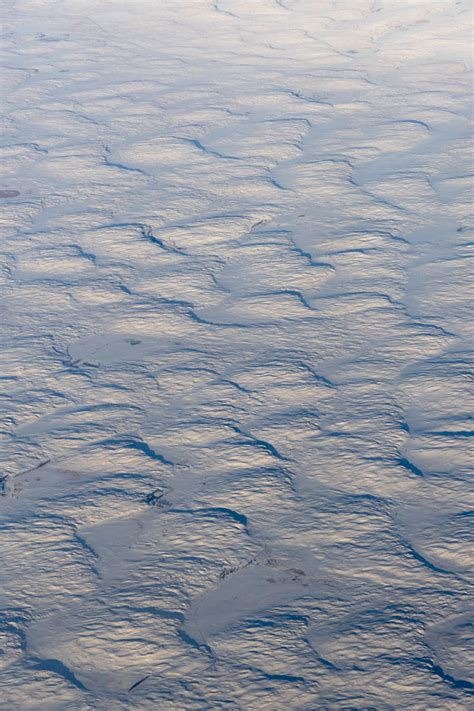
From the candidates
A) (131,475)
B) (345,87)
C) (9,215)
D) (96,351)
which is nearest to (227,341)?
(96,351)

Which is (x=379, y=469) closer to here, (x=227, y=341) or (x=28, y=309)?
(x=227, y=341)

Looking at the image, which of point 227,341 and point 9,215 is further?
point 9,215

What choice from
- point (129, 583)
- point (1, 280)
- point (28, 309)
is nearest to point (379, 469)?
point (129, 583)

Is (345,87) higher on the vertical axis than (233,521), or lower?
higher

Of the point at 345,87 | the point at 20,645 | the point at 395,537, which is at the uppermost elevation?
the point at 345,87

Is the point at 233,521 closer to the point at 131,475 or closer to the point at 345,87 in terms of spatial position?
the point at 131,475

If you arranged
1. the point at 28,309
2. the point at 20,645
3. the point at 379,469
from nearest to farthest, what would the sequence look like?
the point at 20,645 → the point at 379,469 → the point at 28,309

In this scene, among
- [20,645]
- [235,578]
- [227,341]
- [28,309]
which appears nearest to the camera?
[20,645]
